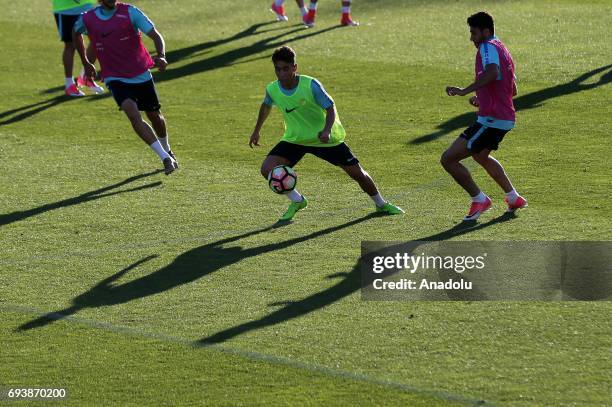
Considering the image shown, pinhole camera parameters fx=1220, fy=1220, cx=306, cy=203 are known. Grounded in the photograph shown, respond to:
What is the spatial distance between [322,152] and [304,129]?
304 millimetres

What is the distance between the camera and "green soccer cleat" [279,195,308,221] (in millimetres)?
12516

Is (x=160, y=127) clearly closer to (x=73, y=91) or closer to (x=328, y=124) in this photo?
(x=328, y=124)

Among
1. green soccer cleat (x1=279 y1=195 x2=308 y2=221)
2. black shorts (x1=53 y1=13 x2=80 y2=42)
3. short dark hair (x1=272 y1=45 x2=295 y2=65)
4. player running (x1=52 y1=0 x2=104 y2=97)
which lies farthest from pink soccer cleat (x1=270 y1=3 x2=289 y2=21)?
short dark hair (x1=272 y1=45 x2=295 y2=65)

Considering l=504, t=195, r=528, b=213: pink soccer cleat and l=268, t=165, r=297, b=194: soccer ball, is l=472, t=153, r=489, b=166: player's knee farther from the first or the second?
l=268, t=165, r=297, b=194: soccer ball

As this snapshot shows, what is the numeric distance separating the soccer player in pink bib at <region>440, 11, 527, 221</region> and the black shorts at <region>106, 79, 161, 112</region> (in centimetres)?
419

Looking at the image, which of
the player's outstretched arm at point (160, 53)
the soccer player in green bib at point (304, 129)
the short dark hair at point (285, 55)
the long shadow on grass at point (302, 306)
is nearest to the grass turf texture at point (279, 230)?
the long shadow on grass at point (302, 306)

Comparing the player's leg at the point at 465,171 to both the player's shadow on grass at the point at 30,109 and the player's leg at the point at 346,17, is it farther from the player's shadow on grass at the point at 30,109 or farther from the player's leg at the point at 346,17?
the player's leg at the point at 346,17

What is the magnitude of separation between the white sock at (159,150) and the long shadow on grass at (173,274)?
2.37 metres

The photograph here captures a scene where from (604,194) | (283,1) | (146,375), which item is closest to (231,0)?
(283,1)

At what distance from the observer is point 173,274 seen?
11047 mm

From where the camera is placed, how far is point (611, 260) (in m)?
10.7

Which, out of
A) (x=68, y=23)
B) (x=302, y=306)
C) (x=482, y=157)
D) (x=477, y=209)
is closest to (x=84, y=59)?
(x=68, y=23)

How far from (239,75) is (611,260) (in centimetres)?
1032

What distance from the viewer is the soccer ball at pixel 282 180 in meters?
12.3
